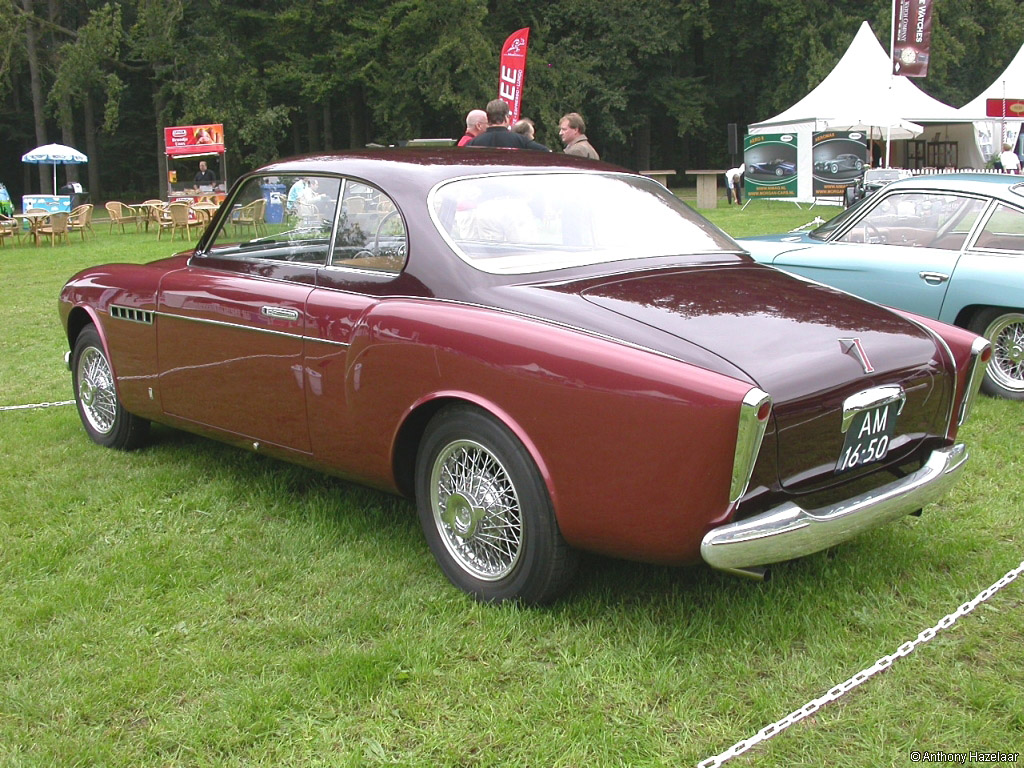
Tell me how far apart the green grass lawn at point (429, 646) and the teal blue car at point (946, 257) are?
5.25ft

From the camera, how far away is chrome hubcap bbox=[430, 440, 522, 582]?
133 inches

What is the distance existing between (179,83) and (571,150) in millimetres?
30435

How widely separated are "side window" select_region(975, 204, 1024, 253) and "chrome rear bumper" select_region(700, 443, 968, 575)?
3076 mm

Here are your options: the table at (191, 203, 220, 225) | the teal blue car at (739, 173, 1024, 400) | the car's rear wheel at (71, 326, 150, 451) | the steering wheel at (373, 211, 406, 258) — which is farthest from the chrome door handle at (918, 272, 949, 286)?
the table at (191, 203, 220, 225)

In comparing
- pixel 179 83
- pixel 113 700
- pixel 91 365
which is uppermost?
pixel 179 83

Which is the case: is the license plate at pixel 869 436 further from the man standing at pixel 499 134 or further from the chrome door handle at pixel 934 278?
the man standing at pixel 499 134

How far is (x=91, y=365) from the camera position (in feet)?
17.9

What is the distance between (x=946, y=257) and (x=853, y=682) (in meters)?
3.88

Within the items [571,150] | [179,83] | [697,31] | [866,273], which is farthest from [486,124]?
[697,31]

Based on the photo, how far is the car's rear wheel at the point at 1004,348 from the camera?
5.95m

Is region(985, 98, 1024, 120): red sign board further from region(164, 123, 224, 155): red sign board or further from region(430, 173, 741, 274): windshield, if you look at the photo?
region(430, 173, 741, 274): windshield

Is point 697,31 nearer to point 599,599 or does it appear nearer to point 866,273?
point 866,273

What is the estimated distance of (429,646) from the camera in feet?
10.5

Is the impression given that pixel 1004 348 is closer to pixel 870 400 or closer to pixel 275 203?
pixel 870 400
